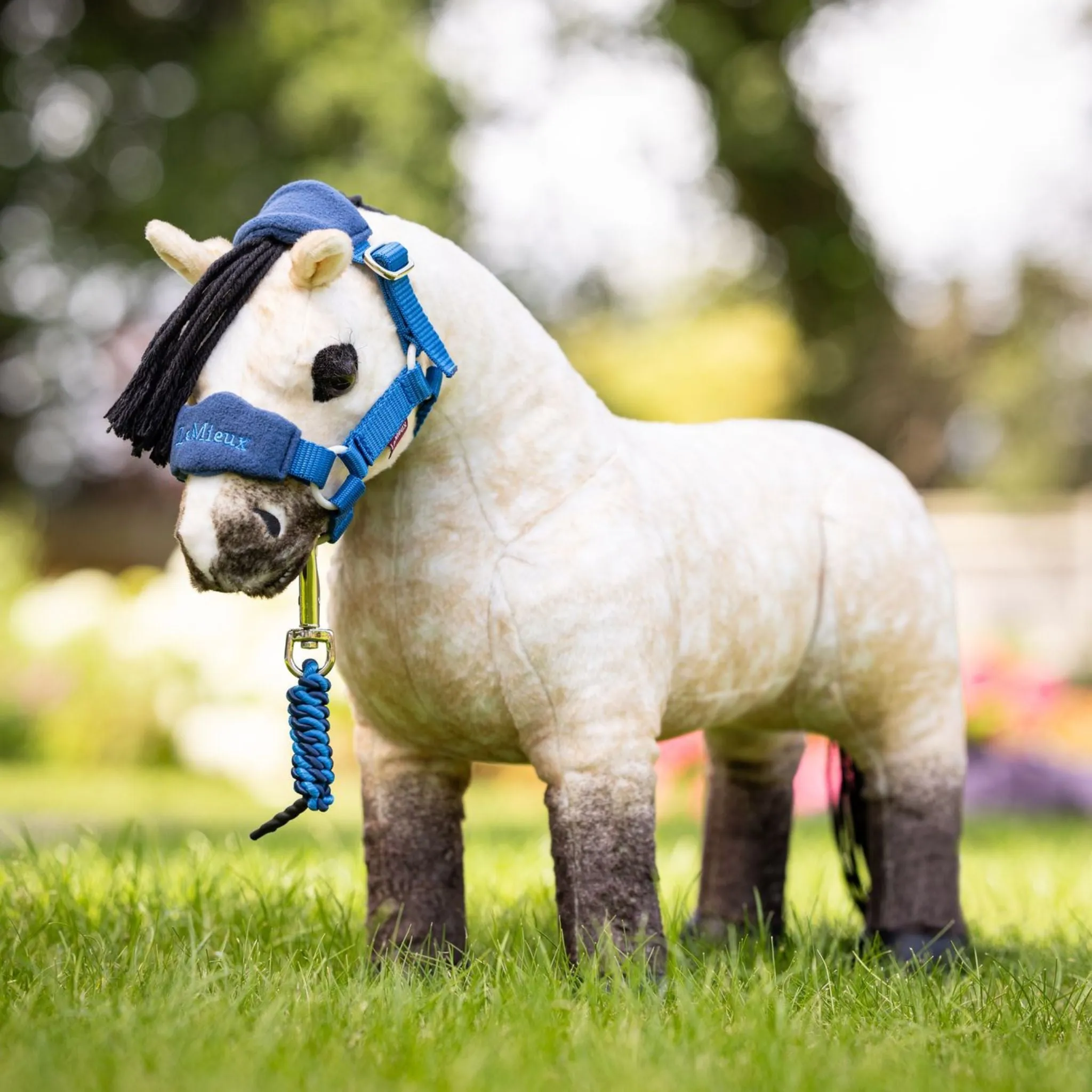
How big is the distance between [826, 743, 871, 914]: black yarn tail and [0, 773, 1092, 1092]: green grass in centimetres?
13

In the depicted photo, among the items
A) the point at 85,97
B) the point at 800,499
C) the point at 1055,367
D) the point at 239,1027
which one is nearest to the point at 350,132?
the point at 85,97

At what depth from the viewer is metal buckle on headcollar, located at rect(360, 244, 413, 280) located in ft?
7.66

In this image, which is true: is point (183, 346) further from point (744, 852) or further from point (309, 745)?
point (744, 852)

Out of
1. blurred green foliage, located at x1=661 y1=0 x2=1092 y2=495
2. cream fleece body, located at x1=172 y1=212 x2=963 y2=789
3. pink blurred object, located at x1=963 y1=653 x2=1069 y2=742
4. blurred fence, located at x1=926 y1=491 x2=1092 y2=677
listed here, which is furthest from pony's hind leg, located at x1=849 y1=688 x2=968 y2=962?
blurred green foliage, located at x1=661 y1=0 x2=1092 y2=495

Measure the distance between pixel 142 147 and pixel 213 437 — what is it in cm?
1716

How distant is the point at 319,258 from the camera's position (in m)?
2.20

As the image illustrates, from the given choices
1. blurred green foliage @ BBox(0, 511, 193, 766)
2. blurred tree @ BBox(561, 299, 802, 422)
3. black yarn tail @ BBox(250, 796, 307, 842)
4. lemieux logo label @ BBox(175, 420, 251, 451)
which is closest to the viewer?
lemieux logo label @ BBox(175, 420, 251, 451)

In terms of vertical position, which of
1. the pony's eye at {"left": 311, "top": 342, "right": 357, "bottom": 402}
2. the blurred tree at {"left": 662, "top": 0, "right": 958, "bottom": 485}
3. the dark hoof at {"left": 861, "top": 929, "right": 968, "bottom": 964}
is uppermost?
the blurred tree at {"left": 662, "top": 0, "right": 958, "bottom": 485}

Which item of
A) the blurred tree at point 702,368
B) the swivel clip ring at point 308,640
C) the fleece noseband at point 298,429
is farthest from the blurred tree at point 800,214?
the swivel clip ring at point 308,640

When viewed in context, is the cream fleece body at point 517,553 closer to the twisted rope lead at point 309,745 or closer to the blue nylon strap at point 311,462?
the blue nylon strap at point 311,462

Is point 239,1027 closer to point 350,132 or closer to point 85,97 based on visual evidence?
point 350,132

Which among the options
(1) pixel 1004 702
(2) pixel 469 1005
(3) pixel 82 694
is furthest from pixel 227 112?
(2) pixel 469 1005

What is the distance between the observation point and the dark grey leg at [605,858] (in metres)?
2.45

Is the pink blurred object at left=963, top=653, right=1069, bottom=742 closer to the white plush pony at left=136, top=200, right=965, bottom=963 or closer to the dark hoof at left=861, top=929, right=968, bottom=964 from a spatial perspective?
the dark hoof at left=861, top=929, right=968, bottom=964
